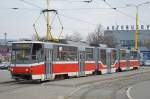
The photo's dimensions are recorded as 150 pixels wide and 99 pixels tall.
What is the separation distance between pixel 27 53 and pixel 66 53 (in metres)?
5.69

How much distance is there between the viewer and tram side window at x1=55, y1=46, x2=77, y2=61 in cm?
3388

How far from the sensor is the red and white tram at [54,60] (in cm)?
3005

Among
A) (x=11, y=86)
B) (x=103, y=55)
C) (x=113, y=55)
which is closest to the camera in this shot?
(x=11, y=86)

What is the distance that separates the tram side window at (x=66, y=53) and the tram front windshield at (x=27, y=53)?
10.4 feet

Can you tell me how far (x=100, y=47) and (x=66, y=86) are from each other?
726 inches

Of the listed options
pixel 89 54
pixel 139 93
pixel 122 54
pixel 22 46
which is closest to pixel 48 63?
pixel 22 46

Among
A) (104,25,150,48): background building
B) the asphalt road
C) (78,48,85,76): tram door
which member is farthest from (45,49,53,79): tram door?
(104,25,150,48): background building

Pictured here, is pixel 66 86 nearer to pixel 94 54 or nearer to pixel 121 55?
pixel 94 54

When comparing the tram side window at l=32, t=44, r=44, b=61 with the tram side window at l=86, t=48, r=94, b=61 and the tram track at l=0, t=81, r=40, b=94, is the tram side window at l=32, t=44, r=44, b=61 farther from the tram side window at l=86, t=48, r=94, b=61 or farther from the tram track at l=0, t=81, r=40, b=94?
the tram side window at l=86, t=48, r=94, b=61

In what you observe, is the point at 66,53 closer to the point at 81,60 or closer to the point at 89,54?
the point at 81,60

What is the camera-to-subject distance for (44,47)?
31078 mm

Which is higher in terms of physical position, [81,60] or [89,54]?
[89,54]

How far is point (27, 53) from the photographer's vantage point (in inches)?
1196

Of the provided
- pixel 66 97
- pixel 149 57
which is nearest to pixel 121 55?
pixel 66 97
